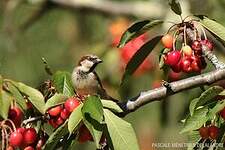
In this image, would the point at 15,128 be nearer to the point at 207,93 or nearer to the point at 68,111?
the point at 68,111

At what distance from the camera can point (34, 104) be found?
2.94 m

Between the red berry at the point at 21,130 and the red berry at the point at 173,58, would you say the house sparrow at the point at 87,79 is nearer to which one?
the red berry at the point at 173,58

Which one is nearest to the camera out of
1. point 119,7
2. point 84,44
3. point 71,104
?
Result: point 71,104

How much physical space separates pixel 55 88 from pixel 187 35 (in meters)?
0.62

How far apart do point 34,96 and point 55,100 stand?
0.55 feet

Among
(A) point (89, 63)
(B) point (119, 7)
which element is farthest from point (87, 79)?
(B) point (119, 7)

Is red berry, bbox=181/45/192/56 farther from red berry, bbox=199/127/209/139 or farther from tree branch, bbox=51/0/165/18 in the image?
tree branch, bbox=51/0/165/18

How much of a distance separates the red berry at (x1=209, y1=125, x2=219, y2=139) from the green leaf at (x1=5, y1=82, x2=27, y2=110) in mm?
752

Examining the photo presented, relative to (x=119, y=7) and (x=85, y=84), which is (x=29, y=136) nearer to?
(x=85, y=84)

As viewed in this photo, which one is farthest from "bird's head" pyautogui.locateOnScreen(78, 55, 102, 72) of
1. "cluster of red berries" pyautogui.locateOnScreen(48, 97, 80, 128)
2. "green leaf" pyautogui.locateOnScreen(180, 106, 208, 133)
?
"green leaf" pyautogui.locateOnScreen(180, 106, 208, 133)

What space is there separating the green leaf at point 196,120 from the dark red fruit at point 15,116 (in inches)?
31.9

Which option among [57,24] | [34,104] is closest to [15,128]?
[34,104]

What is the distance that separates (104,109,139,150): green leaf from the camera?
2.63 metres

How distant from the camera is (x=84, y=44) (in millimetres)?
8695
